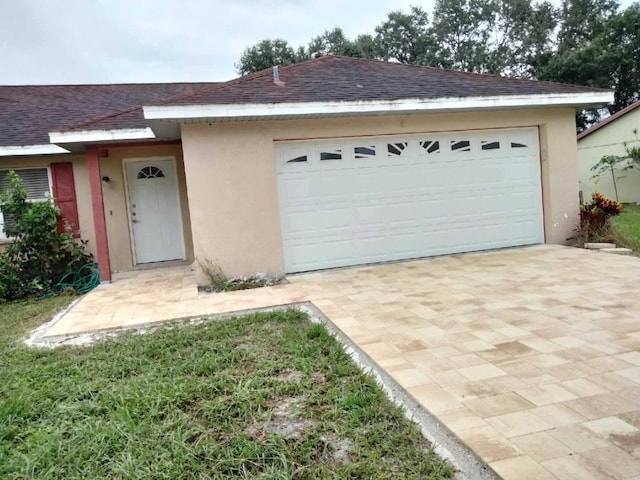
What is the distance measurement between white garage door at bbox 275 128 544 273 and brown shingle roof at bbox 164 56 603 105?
0.77 metres

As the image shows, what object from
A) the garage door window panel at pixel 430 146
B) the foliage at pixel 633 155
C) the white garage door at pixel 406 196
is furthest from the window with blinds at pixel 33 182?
the foliage at pixel 633 155

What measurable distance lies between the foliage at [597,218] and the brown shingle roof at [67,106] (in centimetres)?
779

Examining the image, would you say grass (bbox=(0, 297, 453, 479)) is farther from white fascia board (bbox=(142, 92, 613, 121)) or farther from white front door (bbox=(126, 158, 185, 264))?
white front door (bbox=(126, 158, 185, 264))

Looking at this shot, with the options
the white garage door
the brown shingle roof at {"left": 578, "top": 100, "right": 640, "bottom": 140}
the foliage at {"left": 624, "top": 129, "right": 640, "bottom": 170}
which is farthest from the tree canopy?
the white garage door

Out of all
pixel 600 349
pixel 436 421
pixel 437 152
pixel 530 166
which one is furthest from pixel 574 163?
pixel 436 421

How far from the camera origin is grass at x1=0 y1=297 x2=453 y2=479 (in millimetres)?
2479

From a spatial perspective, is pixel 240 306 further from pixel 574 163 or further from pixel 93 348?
pixel 574 163

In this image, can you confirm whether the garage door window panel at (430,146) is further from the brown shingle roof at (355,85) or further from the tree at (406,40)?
the tree at (406,40)

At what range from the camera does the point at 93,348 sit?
4.60 meters

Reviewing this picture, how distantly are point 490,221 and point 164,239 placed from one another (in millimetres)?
6194

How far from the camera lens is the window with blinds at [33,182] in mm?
9094

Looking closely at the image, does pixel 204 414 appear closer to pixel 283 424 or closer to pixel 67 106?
pixel 283 424

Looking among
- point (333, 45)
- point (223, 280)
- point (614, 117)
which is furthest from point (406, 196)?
point (333, 45)

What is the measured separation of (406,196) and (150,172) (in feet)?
16.4
